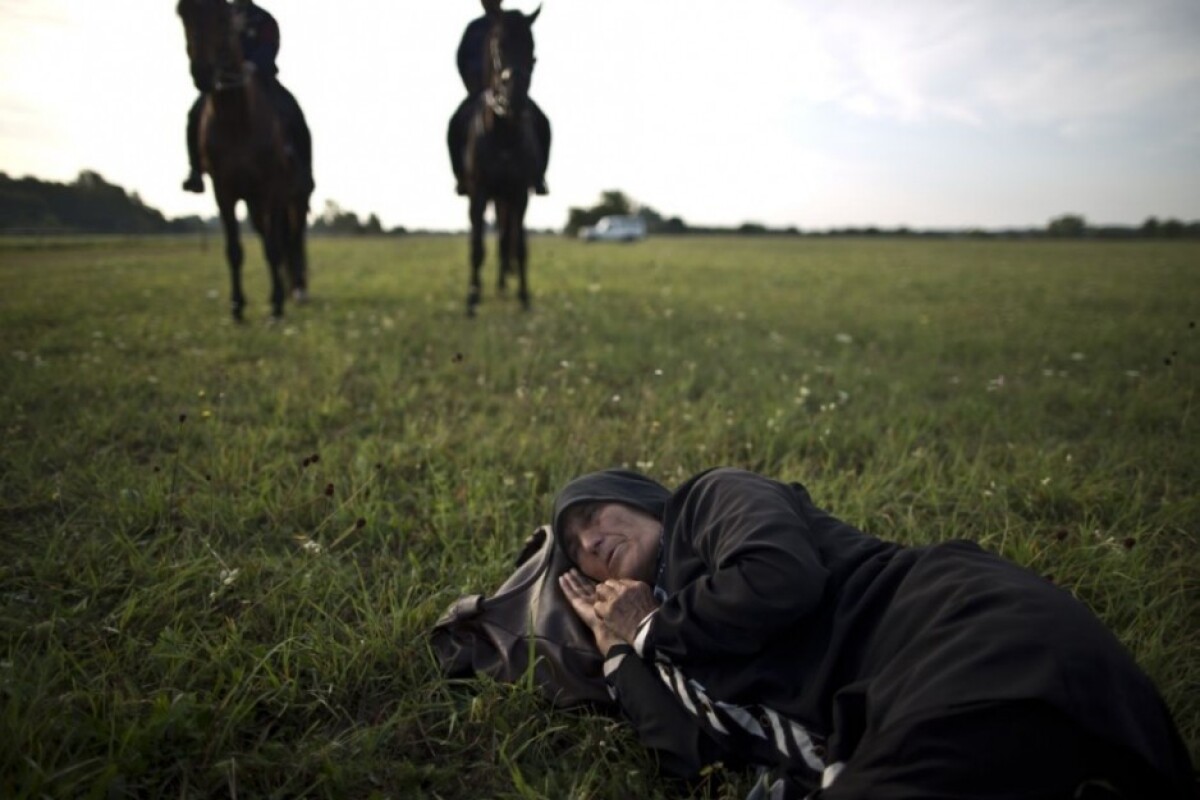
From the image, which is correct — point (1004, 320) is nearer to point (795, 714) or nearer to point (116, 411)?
point (795, 714)

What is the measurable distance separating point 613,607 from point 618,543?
9.0 inches

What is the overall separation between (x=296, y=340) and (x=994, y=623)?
20.8ft

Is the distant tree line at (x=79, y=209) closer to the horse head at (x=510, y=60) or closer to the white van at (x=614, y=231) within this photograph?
the horse head at (x=510, y=60)

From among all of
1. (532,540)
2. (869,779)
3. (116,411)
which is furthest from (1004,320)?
(116,411)

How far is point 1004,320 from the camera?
8719mm

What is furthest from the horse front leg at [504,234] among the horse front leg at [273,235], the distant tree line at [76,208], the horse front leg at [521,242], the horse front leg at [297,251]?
the distant tree line at [76,208]

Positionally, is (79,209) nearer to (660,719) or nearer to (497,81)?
(497,81)

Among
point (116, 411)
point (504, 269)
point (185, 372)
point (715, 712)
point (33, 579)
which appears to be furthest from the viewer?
point (504, 269)

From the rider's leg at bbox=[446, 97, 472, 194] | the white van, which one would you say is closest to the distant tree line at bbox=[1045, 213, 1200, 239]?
the white van

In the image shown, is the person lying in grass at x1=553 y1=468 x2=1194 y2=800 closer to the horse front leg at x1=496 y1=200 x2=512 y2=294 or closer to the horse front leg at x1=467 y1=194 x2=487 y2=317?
the horse front leg at x1=467 y1=194 x2=487 y2=317

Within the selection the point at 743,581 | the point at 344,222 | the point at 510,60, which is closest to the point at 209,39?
the point at 344,222

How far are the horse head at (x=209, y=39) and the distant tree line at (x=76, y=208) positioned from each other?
1.25 m

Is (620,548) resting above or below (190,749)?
above

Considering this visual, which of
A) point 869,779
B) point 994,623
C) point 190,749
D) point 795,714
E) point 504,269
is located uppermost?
point 504,269
